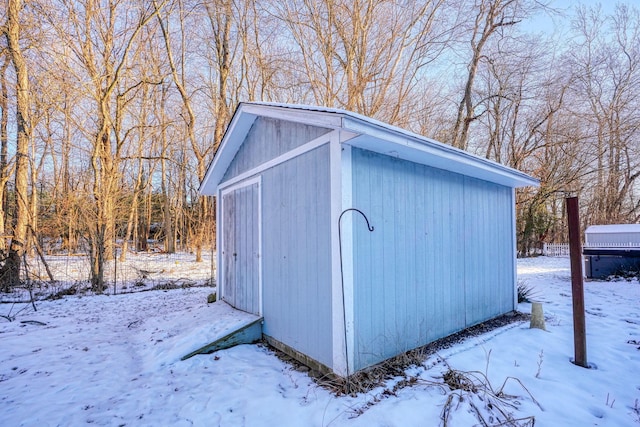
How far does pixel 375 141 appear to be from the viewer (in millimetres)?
2961

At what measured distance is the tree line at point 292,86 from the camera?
7.84 m

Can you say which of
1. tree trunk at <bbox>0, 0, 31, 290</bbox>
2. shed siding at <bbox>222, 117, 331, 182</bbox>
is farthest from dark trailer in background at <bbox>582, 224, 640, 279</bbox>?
tree trunk at <bbox>0, 0, 31, 290</bbox>

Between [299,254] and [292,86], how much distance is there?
8322mm

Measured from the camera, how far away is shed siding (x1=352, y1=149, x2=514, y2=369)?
3094mm

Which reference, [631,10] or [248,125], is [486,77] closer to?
[631,10]

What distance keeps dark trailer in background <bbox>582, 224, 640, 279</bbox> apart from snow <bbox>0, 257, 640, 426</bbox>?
4302 mm

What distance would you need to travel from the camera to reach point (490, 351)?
335cm

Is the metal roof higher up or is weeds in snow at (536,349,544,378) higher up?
the metal roof

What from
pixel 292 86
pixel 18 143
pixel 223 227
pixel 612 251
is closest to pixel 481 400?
pixel 223 227

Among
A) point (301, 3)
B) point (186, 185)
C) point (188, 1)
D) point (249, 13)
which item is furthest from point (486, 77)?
point (186, 185)

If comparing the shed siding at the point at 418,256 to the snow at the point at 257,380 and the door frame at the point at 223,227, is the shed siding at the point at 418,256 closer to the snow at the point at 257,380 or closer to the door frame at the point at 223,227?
the snow at the point at 257,380

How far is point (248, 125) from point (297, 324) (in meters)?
2.85

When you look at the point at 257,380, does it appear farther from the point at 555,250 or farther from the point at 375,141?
the point at 555,250

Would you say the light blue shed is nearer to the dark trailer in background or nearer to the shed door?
the shed door
